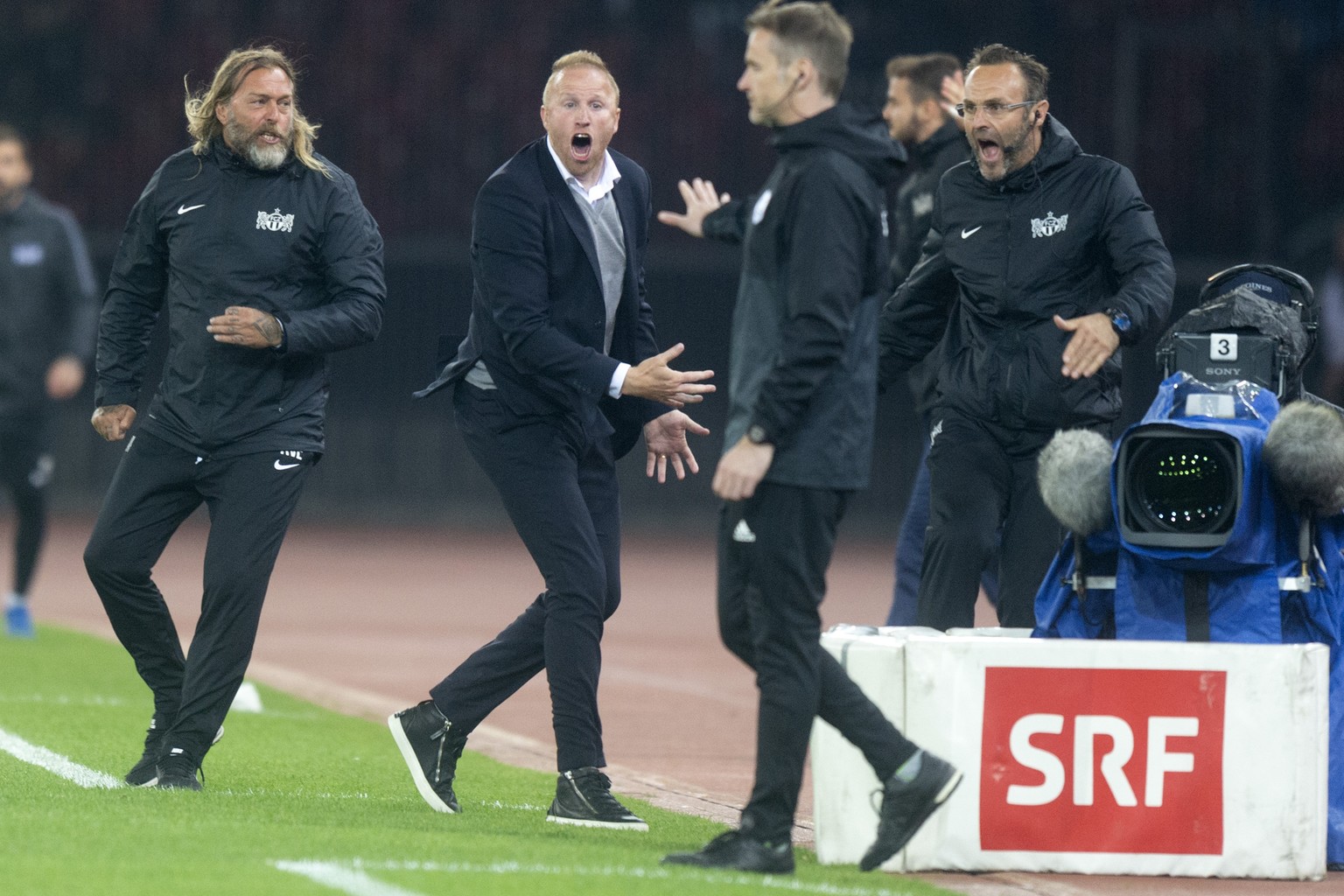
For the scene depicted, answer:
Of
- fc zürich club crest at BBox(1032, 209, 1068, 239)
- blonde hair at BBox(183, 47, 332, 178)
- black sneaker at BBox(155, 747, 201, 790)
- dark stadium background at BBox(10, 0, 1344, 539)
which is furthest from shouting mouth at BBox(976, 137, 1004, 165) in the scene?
dark stadium background at BBox(10, 0, 1344, 539)

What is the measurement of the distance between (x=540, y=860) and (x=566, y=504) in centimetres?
121

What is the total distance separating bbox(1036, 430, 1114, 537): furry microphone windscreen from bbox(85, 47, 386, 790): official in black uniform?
82.9 inches

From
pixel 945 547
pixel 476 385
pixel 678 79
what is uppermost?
pixel 678 79

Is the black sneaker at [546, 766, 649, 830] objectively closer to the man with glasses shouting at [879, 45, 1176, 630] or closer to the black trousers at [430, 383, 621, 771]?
the black trousers at [430, 383, 621, 771]

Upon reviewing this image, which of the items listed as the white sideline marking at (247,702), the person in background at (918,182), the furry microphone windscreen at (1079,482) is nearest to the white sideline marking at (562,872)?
the furry microphone windscreen at (1079,482)

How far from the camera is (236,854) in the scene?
5.02 m

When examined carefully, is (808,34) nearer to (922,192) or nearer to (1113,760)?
(1113,760)

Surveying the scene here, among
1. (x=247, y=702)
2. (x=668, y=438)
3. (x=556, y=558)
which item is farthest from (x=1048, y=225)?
(x=247, y=702)

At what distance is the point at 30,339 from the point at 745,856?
7.67 m

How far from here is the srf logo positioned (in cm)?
539

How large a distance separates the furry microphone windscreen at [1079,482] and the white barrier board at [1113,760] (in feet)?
1.44

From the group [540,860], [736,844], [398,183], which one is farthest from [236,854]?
[398,183]

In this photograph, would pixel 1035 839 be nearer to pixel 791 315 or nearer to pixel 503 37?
pixel 791 315

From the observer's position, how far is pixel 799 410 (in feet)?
16.0
